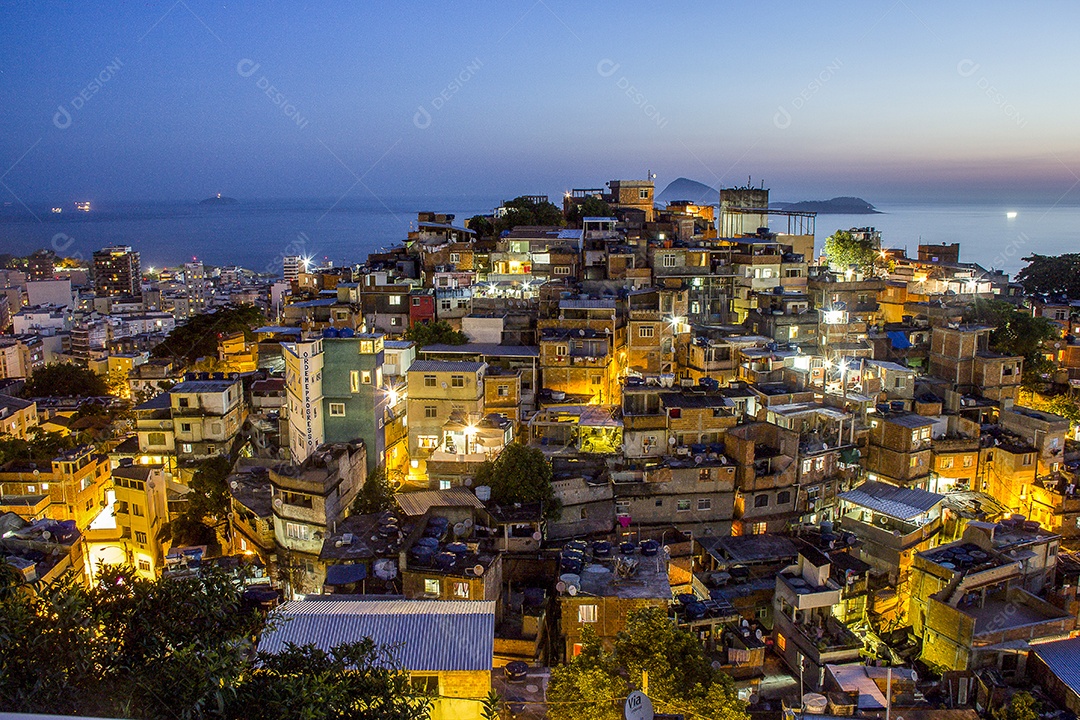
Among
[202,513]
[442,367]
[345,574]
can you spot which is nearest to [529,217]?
[442,367]

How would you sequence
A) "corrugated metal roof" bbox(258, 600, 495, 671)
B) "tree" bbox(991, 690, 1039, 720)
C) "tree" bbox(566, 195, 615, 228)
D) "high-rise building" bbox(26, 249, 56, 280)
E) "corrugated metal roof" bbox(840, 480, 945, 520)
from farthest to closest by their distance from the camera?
1. "high-rise building" bbox(26, 249, 56, 280)
2. "tree" bbox(566, 195, 615, 228)
3. "corrugated metal roof" bbox(840, 480, 945, 520)
4. "tree" bbox(991, 690, 1039, 720)
5. "corrugated metal roof" bbox(258, 600, 495, 671)

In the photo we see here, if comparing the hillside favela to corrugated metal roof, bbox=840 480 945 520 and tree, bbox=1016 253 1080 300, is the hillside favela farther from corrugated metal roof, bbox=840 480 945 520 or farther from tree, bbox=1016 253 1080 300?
tree, bbox=1016 253 1080 300

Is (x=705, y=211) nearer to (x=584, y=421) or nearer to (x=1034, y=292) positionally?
(x=1034, y=292)

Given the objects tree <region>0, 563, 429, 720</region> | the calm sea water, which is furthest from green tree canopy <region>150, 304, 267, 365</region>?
the calm sea water

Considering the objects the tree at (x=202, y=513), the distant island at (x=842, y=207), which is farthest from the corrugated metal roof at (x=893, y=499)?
the distant island at (x=842, y=207)

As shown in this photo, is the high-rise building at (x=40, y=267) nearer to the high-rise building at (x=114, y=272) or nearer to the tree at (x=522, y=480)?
the high-rise building at (x=114, y=272)

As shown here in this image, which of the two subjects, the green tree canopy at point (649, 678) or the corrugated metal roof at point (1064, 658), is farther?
the corrugated metal roof at point (1064, 658)
